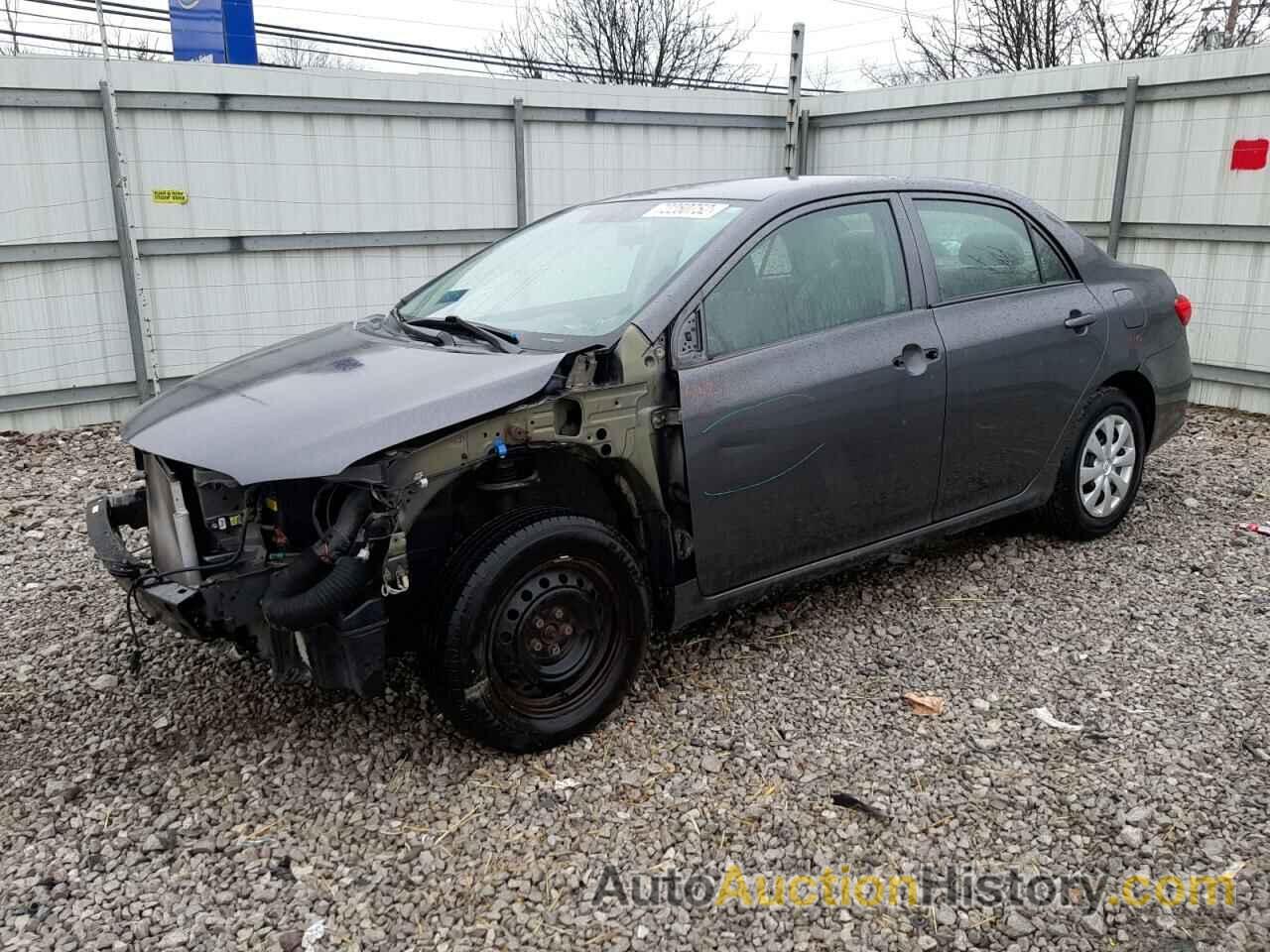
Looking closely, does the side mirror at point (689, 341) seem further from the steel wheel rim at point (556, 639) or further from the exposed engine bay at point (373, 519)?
the steel wheel rim at point (556, 639)

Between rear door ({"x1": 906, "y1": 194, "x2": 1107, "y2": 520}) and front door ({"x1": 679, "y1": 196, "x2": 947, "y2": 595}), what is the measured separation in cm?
14

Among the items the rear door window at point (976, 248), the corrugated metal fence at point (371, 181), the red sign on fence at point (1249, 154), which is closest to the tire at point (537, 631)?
the rear door window at point (976, 248)

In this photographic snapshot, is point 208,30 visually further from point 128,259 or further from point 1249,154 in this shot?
point 1249,154

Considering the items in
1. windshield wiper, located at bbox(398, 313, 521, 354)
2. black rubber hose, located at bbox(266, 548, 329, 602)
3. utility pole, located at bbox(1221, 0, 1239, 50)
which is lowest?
black rubber hose, located at bbox(266, 548, 329, 602)

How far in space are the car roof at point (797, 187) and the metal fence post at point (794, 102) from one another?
4.34 metres

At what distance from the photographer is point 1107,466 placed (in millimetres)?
4832

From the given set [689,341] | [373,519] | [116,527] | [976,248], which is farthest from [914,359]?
[116,527]

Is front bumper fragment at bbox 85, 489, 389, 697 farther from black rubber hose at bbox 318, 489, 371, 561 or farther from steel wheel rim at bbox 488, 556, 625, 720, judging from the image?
steel wheel rim at bbox 488, 556, 625, 720

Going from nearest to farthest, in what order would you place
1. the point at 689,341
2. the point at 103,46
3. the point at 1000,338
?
the point at 689,341 → the point at 1000,338 → the point at 103,46

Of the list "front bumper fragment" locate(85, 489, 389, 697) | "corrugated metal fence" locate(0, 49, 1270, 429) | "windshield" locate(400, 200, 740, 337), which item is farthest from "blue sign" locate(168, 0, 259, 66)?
"front bumper fragment" locate(85, 489, 389, 697)

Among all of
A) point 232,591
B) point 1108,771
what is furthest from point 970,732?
point 232,591

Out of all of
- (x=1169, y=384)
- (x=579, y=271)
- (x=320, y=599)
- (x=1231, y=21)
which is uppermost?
(x=1231, y=21)

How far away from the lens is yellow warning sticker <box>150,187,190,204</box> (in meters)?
7.16

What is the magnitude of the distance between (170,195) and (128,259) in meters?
0.55
